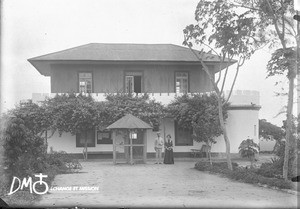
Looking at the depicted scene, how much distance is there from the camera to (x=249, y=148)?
45.2ft

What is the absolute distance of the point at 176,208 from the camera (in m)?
8.83

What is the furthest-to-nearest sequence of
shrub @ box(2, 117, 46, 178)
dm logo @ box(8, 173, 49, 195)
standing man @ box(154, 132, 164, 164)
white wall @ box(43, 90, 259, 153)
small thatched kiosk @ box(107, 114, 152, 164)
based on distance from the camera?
standing man @ box(154, 132, 164, 164), small thatched kiosk @ box(107, 114, 152, 164), white wall @ box(43, 90, 259, 153), shrub @ box(2, 117, 46, 178), dm logo @ box(8, 173, 49, 195)

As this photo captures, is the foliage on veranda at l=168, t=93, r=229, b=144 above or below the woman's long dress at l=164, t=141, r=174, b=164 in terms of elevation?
above

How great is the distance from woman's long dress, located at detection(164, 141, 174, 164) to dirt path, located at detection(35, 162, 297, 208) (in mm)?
200

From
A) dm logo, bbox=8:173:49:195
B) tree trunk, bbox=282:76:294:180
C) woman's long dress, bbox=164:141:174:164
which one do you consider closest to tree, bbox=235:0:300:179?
tree trunk, bbox=282:76:294:180

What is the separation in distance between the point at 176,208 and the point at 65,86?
17.5 feet

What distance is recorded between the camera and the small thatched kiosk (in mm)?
12891

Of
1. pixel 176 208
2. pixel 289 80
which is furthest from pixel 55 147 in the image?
pixel 289 80

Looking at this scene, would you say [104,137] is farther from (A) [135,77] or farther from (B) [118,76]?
(A) [135,77]

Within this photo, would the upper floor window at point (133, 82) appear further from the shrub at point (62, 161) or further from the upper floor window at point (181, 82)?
the shrub at point (62, 161)

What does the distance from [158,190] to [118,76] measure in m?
3.73

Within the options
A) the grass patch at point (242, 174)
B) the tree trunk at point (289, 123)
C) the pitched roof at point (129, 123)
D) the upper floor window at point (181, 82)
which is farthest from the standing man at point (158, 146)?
the tree trunk at point (289, 123)

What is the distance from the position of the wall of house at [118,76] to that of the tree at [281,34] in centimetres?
215

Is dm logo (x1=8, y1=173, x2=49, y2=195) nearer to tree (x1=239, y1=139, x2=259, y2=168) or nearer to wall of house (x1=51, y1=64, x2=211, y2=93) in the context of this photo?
wall of house (x1=51, y1=64, x2=211, y2=93)
